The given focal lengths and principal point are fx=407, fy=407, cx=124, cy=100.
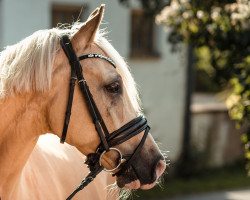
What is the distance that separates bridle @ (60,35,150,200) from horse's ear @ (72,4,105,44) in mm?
65

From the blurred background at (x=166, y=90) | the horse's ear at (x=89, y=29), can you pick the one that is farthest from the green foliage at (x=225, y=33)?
the horse's ear at (x=89, y=29)

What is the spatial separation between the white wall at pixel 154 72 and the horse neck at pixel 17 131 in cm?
566

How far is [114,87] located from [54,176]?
2.94 ft

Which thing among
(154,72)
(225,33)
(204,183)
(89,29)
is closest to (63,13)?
(154,72)

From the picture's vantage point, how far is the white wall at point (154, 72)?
309 inches

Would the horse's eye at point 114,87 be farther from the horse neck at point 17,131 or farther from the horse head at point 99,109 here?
the horse neck at point 17,131

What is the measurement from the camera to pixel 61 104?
221 cm

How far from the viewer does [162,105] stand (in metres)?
9.65

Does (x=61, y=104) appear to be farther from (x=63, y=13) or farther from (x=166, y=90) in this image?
(x=166, y=90)

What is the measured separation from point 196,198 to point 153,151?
6284 mm

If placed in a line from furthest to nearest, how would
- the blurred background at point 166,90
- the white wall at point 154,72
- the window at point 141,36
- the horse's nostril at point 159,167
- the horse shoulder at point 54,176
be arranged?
the window at point 141,36 < the white wall at point 154,72 < the blurred background at point 166,90 < the horse shoulder at point 54,176 < the horse's nostril at point 159,167

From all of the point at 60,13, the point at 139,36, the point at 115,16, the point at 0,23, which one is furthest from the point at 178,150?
the point at 0,23

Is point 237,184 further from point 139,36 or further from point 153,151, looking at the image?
point 153,151

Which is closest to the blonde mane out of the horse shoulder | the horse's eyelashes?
the horse's eyelashes
